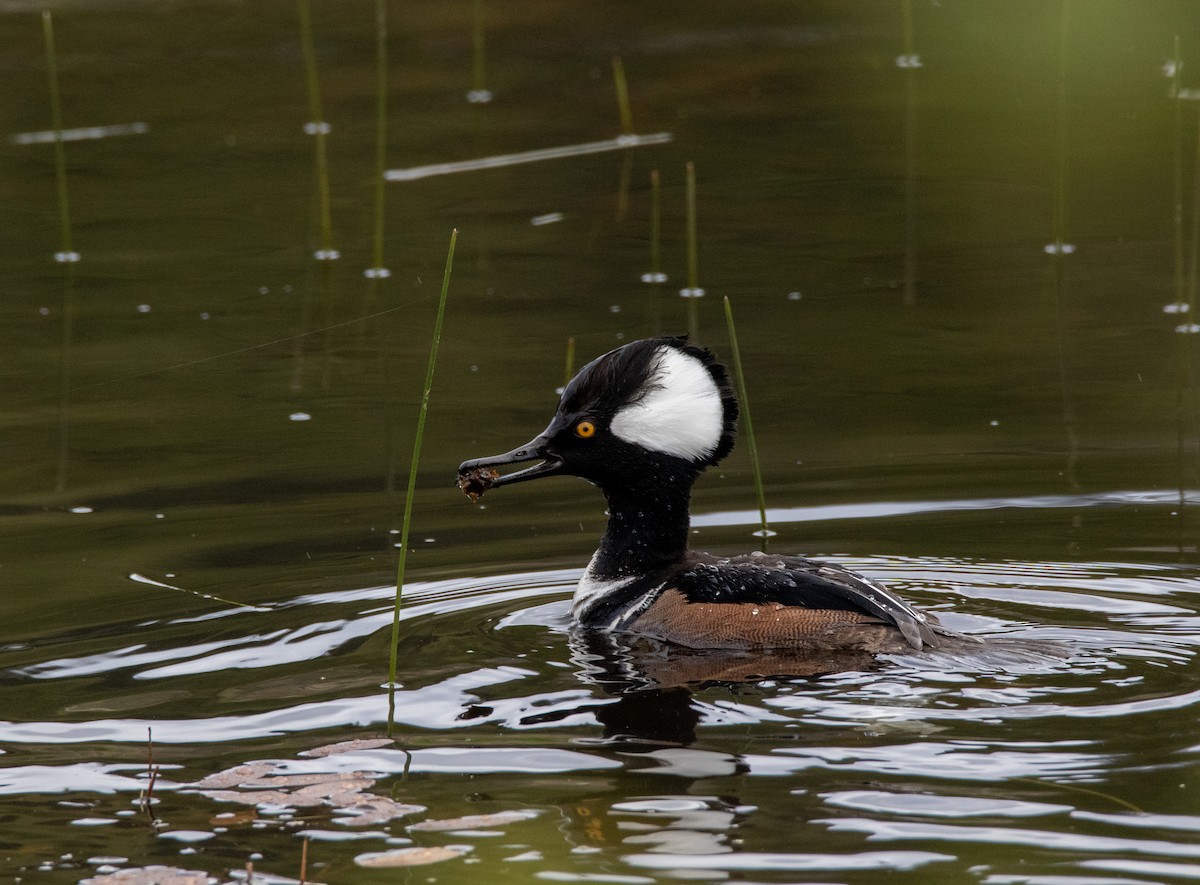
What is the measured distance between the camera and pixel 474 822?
15.7 ft

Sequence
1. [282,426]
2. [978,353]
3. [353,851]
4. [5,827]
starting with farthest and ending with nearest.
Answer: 1. [978,353]
2. [282,426]
3. [5,827]
4. [353,851]

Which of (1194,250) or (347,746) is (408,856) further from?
(1194,250)

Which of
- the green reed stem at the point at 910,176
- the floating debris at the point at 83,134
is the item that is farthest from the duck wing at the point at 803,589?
the floating debris at the point at 83,134

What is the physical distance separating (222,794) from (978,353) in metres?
6.20

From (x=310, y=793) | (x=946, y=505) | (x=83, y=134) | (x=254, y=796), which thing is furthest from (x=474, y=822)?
(x=83, y=134)

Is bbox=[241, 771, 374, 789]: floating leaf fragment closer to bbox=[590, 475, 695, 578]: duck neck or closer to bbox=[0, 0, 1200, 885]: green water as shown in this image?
bbox=[0, 0, 1200, 885]: green water

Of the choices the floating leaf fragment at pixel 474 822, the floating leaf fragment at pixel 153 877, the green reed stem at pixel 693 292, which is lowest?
the floating leaf fragment at pixel 153 877

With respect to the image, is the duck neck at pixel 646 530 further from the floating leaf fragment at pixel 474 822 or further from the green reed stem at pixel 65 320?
the green reed stem at pixel 65 320

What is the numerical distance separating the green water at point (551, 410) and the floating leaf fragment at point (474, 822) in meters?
0.05

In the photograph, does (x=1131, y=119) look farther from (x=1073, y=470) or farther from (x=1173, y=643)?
(x=1173, y=643)

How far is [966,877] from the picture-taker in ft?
14.2

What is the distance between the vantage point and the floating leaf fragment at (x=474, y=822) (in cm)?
477

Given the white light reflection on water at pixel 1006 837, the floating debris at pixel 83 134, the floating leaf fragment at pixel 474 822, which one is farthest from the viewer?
the floating debris at pixel 83 134

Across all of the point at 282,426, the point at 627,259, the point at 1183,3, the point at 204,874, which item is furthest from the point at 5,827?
the point at 1183,3
